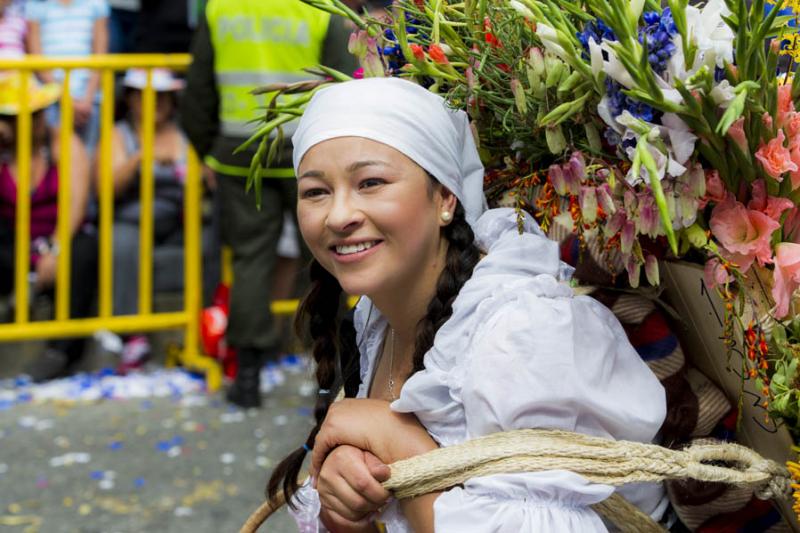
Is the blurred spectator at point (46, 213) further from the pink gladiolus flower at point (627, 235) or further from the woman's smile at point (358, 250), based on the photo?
the pink gladiolus flower at point (627, 235)

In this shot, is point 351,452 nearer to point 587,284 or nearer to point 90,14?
point 587,284

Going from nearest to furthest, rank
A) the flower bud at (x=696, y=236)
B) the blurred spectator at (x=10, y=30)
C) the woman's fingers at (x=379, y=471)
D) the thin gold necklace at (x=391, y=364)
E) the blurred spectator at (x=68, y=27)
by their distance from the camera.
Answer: the flower bud at (x=696, y=236) → the woman's fingers at (x=379, y=471) → the thin gold necklace at (x=391, y=364) → the blurred spectator at (x=10, y=30) → the blurred spectator at (x=68, y=27)

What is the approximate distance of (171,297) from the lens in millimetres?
6598

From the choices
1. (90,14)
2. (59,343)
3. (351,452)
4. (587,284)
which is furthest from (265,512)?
(90,14)

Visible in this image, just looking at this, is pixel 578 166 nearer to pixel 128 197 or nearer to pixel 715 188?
pixel 715 188

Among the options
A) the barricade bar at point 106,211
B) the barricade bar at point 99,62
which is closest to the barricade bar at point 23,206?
the barricade bar at point 99,62

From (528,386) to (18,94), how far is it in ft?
15.5

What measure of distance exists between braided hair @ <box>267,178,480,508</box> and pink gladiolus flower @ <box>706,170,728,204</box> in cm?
51

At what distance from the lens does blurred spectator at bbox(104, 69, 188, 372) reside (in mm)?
6340

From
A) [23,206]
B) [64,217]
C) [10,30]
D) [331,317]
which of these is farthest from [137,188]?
[331,317]

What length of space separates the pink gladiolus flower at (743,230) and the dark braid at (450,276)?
50 centimetres

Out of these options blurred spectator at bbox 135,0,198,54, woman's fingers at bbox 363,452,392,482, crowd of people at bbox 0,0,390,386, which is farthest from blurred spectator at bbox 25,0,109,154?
woman's fingers at bbox 363,452,392,482

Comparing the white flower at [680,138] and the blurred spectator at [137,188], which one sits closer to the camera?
the white flower at [680,138]

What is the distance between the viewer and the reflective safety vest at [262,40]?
208 inches
